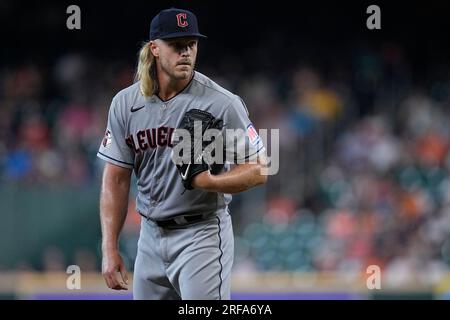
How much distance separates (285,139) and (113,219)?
660 cm

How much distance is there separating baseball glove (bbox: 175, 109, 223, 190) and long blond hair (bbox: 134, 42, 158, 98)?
33 cm

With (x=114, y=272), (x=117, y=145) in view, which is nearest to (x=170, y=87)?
(x=117, y=145)

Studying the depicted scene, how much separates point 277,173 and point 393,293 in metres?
2.48

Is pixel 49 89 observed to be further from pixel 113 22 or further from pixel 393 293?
pixel 393 293

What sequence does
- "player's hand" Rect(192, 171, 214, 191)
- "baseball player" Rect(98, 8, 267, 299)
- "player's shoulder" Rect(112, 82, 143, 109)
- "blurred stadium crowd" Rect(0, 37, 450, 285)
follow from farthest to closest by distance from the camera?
"blurred stadium crowd" Rect(0, 37, 450, 285) < "player's shoulder" Rect(112, 82, 143, 109) < "baseball player" Rect(98, 8, 267, 299) < "player's hand" Rect(192, 171, 214, 191)

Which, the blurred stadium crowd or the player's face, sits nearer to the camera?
the player's face

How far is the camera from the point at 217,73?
11.4 meters

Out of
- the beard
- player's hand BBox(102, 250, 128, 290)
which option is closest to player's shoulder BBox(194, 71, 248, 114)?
the beard

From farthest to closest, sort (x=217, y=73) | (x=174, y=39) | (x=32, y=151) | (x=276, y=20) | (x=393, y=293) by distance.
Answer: (x=276, y=20), (x=217, y=73), (x=32, y=151), (x=393, y=293), (x=174, y=39)

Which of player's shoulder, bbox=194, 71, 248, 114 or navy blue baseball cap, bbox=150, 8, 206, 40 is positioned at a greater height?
navy blue baseball cap, bbox=150, 8, 206, 40

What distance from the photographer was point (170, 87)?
4410 mm

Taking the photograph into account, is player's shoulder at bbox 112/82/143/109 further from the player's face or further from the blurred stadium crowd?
the blurred stadium crowd

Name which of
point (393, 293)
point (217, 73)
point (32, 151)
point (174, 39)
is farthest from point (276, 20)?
point (174, 39)

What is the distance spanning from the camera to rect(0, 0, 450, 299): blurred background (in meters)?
9.55
